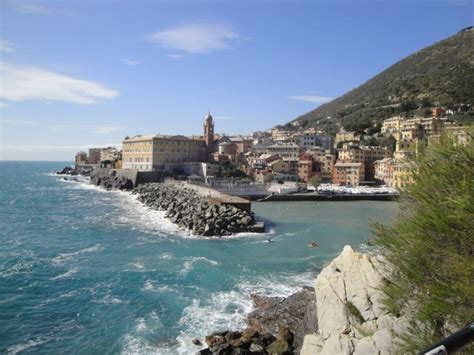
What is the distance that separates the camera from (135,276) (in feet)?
64.6

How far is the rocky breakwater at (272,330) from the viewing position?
1234 cm

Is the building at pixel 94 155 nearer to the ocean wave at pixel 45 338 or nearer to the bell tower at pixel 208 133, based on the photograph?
the bell tower at pixel 208 133

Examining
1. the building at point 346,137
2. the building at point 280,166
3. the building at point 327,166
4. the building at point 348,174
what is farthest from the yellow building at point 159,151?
the building at point 346,137

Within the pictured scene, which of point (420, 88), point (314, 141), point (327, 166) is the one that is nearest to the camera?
point (327, 166)

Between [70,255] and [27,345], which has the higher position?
[70,255]

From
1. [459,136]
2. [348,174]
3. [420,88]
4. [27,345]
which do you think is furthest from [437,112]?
[27,345]

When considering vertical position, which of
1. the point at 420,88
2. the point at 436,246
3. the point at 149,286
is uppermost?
the point at 420,88

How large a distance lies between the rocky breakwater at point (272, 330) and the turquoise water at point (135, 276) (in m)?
0.65

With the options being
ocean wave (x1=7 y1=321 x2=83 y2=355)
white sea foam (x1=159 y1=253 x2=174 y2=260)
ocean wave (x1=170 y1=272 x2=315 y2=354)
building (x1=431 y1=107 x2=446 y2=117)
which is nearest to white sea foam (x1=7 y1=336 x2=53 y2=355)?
ocean wave (x1=7 y1=321 x2=83 y2=355)

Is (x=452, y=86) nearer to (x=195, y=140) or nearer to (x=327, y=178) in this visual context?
(x=327, y=178)

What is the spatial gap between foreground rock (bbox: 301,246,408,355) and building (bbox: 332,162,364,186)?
58.0 meters

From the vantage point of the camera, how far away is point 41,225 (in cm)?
3381

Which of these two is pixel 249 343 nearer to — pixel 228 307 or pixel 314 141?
pixel 228 307

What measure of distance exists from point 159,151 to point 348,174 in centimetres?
3442
